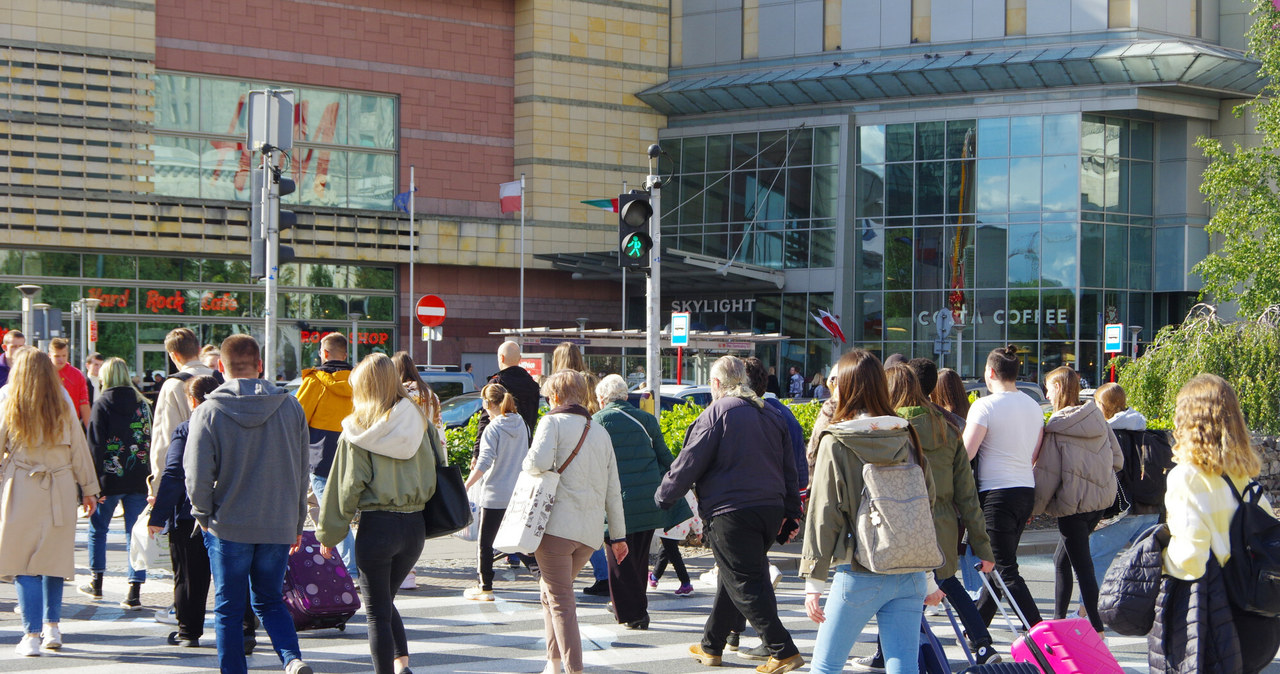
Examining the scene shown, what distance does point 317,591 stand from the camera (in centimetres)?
821

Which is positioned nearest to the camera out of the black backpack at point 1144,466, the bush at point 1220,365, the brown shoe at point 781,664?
the brown shoe at point 781,664

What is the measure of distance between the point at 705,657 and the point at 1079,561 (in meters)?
2.36

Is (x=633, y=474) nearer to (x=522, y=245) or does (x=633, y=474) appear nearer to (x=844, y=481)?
(x=844, y=481)

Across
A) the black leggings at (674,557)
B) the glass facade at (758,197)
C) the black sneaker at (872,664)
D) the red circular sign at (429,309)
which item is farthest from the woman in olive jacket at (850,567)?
the glass facade at (758,197)

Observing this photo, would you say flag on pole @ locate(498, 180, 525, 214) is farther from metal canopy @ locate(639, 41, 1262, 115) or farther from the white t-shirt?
the white t-shirt

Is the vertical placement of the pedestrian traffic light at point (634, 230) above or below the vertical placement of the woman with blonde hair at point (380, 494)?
above

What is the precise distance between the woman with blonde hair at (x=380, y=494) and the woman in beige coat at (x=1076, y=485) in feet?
12.5

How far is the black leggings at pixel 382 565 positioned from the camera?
630 centimetres

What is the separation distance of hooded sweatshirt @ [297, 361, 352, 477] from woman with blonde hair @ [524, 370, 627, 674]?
10.5ft

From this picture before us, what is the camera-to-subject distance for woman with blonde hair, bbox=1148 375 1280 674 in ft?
15.8

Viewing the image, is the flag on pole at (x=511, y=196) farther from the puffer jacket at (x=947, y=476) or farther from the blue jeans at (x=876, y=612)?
the blue jeans at (x=876, y=612)

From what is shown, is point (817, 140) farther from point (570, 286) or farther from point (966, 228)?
point (570, 286)

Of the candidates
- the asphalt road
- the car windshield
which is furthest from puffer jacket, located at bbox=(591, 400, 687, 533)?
the car windshield

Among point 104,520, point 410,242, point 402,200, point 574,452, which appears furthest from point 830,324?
point 574,452
